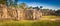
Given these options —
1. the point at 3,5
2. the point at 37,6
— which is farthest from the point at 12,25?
the point at 37,6

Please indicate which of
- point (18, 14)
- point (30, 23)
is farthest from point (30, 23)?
point (18, 14)

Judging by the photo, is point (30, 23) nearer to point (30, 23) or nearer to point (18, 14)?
point (30, 23)

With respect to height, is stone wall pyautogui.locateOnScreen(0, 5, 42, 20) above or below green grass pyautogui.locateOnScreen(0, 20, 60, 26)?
above

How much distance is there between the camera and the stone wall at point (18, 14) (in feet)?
8.63

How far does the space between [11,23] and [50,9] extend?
73 centimetres

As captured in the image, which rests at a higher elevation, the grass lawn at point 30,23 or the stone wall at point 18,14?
the stone wall at point 18,14

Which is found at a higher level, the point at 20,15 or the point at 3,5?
the point at 3,5

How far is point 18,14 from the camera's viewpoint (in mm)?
2646

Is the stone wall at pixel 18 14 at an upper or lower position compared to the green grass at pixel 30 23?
upper

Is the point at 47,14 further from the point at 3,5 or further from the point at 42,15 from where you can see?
the point at 3,5

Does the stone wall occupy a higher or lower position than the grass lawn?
higher

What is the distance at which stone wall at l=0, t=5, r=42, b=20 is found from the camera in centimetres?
263

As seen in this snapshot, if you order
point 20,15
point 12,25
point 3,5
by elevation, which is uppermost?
point 3,5

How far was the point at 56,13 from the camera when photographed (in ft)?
8.84
